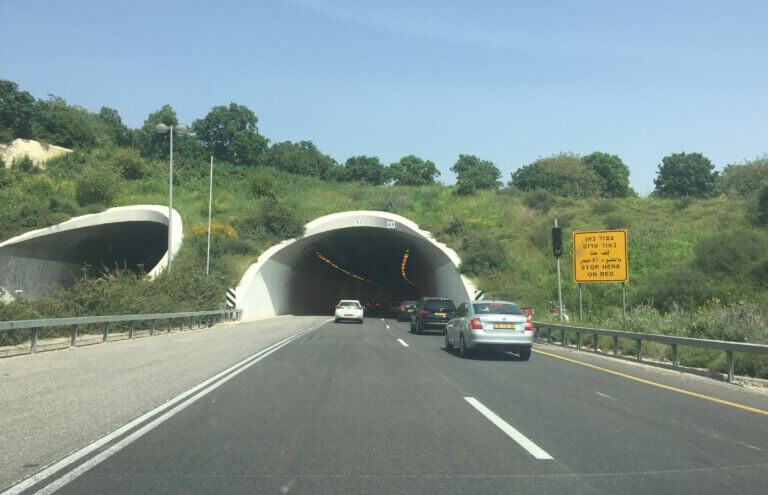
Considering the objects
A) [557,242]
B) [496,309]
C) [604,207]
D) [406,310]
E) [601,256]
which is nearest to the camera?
[496,309]

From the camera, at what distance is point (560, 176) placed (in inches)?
3629

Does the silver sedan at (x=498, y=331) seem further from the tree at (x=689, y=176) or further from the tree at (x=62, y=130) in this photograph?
the tree at (x=689, y=176)

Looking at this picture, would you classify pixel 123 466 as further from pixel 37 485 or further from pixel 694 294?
pixel 694 294

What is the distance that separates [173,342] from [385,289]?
7489cm

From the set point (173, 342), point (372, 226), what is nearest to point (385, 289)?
point (372, 226)

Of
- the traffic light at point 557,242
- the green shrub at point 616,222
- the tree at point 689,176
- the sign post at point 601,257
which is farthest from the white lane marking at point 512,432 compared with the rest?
the tree at point 689,176

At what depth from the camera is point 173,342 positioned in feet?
67.4

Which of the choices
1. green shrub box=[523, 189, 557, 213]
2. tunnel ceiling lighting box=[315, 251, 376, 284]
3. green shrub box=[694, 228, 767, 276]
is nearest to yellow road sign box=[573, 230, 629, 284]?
green shrub box=[694, 228, 767, 276]

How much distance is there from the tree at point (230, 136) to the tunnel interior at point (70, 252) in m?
39.1

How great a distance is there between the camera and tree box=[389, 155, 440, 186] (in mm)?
127875

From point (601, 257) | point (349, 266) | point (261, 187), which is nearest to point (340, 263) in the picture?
point (349, 266)

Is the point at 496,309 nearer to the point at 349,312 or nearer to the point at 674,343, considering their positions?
the point at 674,343

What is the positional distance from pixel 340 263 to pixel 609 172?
57147 millimetres

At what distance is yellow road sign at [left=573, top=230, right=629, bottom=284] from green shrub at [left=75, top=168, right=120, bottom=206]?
4105 centimetres
